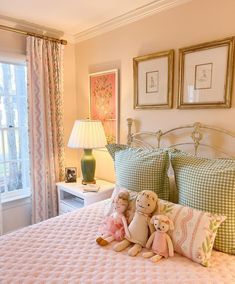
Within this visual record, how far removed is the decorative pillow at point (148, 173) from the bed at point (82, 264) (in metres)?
0.42

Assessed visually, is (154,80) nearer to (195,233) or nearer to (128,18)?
(128,18)

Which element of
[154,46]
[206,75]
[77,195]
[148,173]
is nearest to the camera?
[148,173]

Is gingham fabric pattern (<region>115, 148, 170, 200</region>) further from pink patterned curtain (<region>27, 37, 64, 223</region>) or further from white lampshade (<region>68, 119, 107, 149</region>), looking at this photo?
pink patterned curtain (<region>27, 37, 64, 223</region>)

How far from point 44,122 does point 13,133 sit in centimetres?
40

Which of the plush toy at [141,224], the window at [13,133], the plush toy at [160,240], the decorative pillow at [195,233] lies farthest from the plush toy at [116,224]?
the window at [13,133]

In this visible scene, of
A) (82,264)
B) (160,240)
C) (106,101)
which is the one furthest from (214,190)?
(106,101)

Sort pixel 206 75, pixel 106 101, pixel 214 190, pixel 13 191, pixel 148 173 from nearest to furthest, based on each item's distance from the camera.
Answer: pixel 214 190 < pixel 148 173 < pixel 206 75 < pixel 106 101 < pixel 13 191

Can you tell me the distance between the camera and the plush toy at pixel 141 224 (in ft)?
4.27

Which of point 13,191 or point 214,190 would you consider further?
point 13,191

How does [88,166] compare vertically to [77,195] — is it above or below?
above

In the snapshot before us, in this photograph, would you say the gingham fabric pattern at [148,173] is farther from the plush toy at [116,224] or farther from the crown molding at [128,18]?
the crown molding at [128,18]

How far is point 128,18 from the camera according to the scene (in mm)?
2203

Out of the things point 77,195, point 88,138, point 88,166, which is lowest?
point 77,195

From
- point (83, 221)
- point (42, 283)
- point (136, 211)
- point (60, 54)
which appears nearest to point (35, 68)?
point (60, 54)
